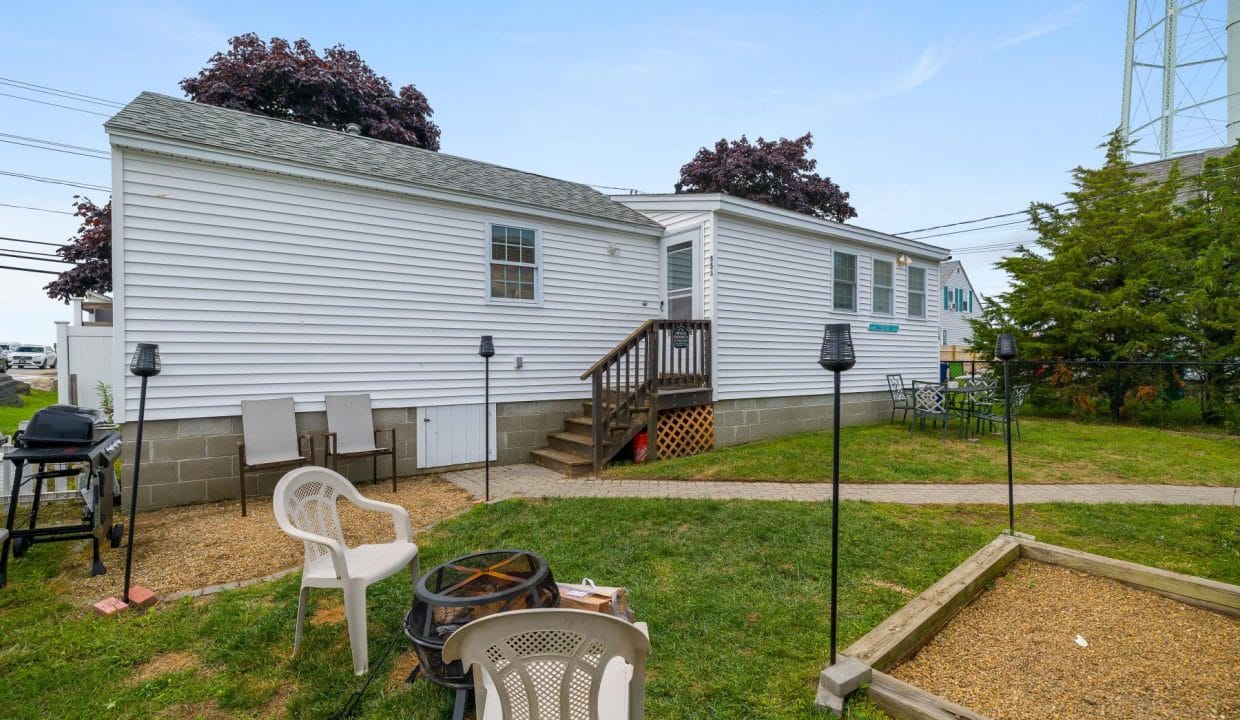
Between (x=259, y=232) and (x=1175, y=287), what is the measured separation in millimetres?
16252

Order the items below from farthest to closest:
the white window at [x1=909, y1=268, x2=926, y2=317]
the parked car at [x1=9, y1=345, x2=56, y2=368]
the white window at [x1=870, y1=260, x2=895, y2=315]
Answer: the parked car at [x1=9, y1=345, x2=56, y2=368]
the white window at [x1=909, y1=268, x2=926, y2=317]
the white window at [x1=870, y1=260, x2=895, y2=315]

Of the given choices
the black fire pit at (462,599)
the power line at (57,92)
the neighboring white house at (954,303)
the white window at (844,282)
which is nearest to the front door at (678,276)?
the white window at (844,282)

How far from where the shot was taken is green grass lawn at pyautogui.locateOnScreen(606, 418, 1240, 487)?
6320 mm

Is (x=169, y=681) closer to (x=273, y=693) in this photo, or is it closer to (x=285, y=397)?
(x=273, y=693)

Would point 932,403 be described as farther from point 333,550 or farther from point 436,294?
point 333,550

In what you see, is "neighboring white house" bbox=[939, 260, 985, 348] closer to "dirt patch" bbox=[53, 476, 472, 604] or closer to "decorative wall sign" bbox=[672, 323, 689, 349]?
"decorative wall sign" bbox=[672, 323, 689, 349]

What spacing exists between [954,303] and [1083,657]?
30.0 meters

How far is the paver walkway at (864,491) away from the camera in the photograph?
5422 millimetres

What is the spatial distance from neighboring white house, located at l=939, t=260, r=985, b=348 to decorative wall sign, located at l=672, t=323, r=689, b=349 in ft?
77.5

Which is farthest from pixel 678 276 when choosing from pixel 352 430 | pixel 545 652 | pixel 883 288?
pixel 545 652

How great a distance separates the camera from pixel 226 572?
3768 mm

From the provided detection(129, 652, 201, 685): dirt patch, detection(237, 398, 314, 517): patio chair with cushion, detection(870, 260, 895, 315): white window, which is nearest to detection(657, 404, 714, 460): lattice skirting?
detection(237, 398, 314, 517): patio chair with cushion

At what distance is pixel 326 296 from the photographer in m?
6.19

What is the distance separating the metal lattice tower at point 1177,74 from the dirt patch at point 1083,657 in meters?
26.7
